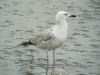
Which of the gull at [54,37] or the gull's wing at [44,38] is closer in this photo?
the gull at [54,37]

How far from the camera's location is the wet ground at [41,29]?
429 inches

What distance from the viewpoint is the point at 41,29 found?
14.6m

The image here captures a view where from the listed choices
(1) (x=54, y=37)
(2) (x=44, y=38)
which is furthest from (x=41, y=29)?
(1) (x=54, y=37)

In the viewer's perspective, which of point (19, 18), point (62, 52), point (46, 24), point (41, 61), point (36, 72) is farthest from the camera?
point (19, 18)

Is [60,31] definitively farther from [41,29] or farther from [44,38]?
[41,29]

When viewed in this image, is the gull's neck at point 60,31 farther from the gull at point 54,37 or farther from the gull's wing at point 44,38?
the gull's wing at point 44,38

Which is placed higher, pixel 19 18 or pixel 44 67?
pixel 19 18

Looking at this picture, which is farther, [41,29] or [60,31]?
[41,29]

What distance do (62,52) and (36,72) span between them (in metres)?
1.95

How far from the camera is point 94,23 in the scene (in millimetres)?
15797

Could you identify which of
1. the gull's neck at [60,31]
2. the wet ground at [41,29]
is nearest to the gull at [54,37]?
the gull's neck at [60,31]

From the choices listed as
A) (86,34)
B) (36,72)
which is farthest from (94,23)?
(36,72)

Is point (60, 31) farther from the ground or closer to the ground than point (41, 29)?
farther from the ground

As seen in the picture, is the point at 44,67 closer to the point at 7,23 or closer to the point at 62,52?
the point at 62,52
